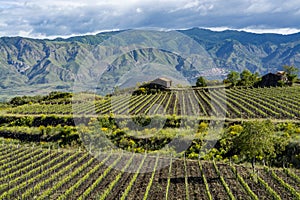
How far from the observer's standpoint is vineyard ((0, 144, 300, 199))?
16391mm

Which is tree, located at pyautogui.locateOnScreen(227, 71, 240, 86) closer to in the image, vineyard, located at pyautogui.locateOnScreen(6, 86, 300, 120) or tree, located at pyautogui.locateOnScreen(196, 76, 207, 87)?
tree, located at pyautogui.locateOnScreen(196, 76, 207, 87)

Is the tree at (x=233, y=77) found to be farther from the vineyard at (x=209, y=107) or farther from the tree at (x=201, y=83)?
the vineyard at (x=209, y=107)

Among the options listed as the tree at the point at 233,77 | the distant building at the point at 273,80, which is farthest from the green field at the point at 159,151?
the tree at the point at 233,77

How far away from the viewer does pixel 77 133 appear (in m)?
33.5

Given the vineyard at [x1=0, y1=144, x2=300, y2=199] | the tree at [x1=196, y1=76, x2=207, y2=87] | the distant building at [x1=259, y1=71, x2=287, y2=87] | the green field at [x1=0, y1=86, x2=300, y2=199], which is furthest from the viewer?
the tree at [x1=196, y1=76, x2=207, y2=87]

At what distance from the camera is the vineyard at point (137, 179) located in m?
16.4

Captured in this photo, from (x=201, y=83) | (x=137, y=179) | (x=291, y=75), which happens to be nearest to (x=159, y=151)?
(x=137, y=179)

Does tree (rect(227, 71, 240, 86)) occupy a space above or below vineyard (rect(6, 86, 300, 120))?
above

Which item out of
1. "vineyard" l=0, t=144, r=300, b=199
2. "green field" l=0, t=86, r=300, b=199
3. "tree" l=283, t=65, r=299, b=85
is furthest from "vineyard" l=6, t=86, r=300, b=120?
"vineyard" l=0, t=144, r=300, b=199

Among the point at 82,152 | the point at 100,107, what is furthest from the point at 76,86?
the point at 100,107

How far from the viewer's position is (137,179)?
18.7 m

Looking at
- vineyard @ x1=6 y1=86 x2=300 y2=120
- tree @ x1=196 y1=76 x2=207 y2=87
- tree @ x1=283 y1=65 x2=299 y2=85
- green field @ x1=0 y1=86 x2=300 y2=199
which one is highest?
tree @ x1=283 y1=65 x2=299 y2=85

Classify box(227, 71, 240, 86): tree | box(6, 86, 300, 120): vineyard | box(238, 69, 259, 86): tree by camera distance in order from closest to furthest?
box(6, 86, 300, 120): vineyard
box(238, 69, 259, 86): tree
box(227, 71, 240, 86): tree

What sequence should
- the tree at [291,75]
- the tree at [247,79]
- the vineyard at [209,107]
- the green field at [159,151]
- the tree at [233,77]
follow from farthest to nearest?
the tree at [233,77]
the tree at [247,79]
the tree at [291,75]
the vineyard at [209,107]
the green field at [159,151]
